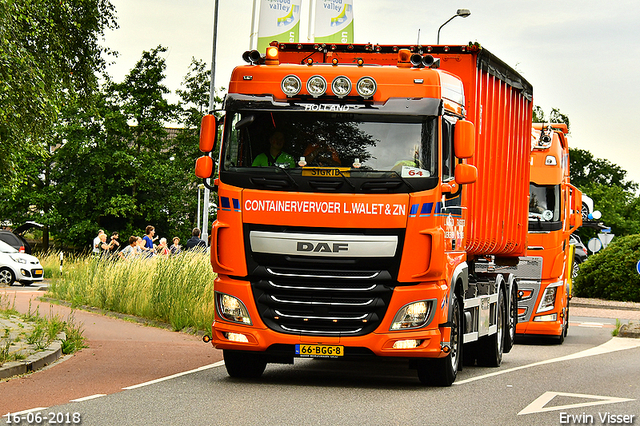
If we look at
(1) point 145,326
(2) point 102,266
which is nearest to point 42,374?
(1) point 145,326

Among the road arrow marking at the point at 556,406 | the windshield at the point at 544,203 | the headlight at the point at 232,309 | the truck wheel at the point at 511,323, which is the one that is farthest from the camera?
the windshield at the point at 544,203

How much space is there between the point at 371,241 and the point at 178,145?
5258 centimetres

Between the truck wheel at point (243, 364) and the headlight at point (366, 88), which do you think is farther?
the truck wheel at point (243, 364)

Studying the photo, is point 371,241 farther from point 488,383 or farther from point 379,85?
point 488,383

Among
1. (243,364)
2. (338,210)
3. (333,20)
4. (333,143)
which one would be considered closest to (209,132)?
(333,143)

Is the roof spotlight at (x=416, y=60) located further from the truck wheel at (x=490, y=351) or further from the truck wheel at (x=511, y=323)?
the truck wheel at (x=511, y=323)

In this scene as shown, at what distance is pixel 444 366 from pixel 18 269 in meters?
24.8

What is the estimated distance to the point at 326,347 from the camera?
1045cm

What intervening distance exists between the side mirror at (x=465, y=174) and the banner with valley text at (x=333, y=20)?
19.1 metres

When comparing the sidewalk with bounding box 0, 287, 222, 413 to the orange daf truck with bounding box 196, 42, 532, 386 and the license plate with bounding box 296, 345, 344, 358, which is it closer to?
the orange daf truck with bounding box 196, 42, 532, 386

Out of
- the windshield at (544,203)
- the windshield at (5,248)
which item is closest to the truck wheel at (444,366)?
the windshield at (544,203)

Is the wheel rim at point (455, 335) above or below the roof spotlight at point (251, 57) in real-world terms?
below

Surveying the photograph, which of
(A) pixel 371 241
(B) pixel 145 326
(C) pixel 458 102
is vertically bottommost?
(B) pixel 145 326

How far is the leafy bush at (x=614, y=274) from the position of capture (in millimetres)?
31203
